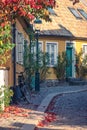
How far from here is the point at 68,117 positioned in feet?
44.6

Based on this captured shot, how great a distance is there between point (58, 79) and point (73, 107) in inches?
629

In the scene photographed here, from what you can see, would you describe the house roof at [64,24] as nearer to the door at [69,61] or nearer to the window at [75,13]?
the window at [75,13]

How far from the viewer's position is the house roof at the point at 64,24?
106 feet

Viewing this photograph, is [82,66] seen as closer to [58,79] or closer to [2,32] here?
[58,79]

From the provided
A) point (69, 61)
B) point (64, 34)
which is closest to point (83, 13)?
point (64, 34)

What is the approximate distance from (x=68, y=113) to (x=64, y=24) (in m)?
19.7

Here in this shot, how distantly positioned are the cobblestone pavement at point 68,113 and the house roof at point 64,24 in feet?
41.1

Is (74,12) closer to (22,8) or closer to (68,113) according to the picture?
(68,113)

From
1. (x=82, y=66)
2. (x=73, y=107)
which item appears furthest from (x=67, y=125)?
(x=82, y=66)

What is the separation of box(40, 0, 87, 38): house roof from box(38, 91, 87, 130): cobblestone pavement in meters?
12.5

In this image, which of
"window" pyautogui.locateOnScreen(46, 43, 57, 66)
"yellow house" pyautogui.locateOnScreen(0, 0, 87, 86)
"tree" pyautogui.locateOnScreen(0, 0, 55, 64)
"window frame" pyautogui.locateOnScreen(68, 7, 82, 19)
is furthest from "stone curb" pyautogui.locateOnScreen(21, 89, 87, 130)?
"window frame" pyautogui.locateOnScreen(68, 7, 82, 19)

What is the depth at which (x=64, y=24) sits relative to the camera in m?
33.8

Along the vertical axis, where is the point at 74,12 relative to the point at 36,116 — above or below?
above

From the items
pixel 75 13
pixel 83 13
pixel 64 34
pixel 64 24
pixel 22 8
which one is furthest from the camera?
pixel 83 13
